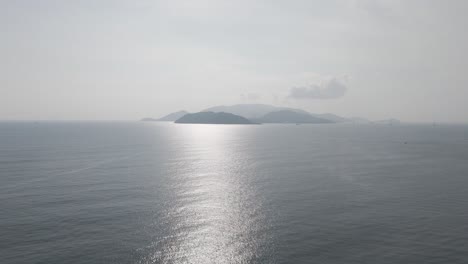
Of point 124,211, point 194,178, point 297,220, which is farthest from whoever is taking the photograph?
point 194,178

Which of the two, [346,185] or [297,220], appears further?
[346,185]

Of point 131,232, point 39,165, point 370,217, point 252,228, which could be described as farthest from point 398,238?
point 39,165

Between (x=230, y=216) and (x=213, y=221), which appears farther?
(x=230, y=216)

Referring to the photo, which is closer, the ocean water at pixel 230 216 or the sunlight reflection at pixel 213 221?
the ocean water at pixel 230 216

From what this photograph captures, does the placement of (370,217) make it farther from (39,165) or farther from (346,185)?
(39,165)

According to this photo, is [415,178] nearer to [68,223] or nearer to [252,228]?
[252,228]

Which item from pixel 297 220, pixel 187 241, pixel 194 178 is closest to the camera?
pixel 187 241

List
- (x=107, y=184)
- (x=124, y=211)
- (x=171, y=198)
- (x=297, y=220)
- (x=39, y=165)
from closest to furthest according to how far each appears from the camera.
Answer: (x=297, y=220), (x=124, y=211), (x=171, y=198), (x=107, y=184), (x=39, y=165)

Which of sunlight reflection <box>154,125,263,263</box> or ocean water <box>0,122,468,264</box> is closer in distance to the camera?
ocean water <box>0,122,468,264</box>

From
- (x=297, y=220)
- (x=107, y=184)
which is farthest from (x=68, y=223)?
(x=297, y=220)
